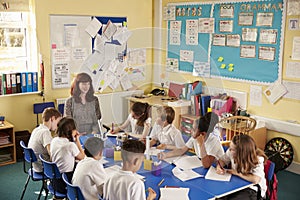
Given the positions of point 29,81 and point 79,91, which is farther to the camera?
point 29,81

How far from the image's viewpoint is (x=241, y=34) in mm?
5113

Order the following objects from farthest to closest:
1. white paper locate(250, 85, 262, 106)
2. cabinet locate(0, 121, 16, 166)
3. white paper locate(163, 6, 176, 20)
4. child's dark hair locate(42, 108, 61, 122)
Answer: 1. white paper locate(163, 6, 176, 20)
2. white paper locate(250, 85, 262, 106)
3. cabinet locate(0, 121, 16, 166)
4. child's dark hair locate(42, 108, 61, 122)

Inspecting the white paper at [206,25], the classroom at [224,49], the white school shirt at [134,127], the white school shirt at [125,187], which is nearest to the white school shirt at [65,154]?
the white school shirt at [134,127]

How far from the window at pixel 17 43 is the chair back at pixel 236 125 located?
280cm

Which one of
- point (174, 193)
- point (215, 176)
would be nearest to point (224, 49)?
point (215, 176)

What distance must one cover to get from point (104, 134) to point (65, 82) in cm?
248

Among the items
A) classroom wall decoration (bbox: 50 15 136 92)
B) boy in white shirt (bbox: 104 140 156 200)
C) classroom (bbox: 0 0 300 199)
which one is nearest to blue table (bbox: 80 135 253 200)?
boy in white shirt (bbox: 104 140 156 200)

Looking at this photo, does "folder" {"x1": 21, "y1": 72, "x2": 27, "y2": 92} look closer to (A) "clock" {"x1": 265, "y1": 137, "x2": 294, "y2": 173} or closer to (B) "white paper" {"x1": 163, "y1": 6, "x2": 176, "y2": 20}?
(B) "white paper" {"x1": 163, "y1": 6, "x2": 176, "y2": 20}

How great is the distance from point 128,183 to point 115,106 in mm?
959

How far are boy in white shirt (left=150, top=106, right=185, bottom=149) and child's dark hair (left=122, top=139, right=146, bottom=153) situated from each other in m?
0.16

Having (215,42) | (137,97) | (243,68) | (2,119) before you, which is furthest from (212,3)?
(2,119)

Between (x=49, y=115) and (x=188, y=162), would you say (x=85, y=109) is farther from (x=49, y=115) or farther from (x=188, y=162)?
(x=188, y=162)

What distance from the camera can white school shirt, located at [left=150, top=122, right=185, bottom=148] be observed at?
2.79m

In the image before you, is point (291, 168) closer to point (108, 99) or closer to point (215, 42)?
point (215, 42)
